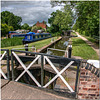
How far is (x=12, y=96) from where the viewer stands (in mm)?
2018

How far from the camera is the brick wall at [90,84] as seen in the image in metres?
2.19

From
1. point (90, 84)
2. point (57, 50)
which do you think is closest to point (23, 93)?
point (90, 84)

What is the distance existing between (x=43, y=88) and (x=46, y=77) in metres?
2.02

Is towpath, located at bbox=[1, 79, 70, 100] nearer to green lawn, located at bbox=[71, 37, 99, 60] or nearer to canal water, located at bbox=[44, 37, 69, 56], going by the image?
canal water, located at bbox=[44, 37, 69, 56]

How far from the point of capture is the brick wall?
2.19 m

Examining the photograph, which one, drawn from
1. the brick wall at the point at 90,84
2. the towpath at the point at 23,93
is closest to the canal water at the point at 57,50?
the brick wall at the point at 90,84

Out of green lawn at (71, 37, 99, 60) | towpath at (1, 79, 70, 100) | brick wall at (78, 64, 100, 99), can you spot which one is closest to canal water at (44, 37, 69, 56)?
green lawn at (71, 37, 99, 60)

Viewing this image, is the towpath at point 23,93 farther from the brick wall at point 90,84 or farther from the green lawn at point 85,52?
the green lawn at point 85,52

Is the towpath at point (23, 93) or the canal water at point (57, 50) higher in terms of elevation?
the canal water at point (57, 50)

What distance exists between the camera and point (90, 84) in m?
2.19

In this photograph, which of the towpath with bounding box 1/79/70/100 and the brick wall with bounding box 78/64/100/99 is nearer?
the towpath with bounding box 1/79/70/100

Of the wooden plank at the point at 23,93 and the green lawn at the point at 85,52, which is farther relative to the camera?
the green lawn at the point at 85,52

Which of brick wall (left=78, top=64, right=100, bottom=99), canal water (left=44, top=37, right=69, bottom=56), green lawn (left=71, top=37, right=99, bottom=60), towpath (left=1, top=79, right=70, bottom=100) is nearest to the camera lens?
towpath (left=1, top=79, right=70, bottom=100)

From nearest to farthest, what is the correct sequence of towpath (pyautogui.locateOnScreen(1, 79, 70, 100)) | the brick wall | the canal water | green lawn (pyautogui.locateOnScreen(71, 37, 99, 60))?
1. towpath (pyautogui.locateOnScreen(1, 79, 70, 100))
2. the brick wall
3. green lawn (pyautogui.locateOnScreen(71, 37, 99, 60))
4. the canal water
